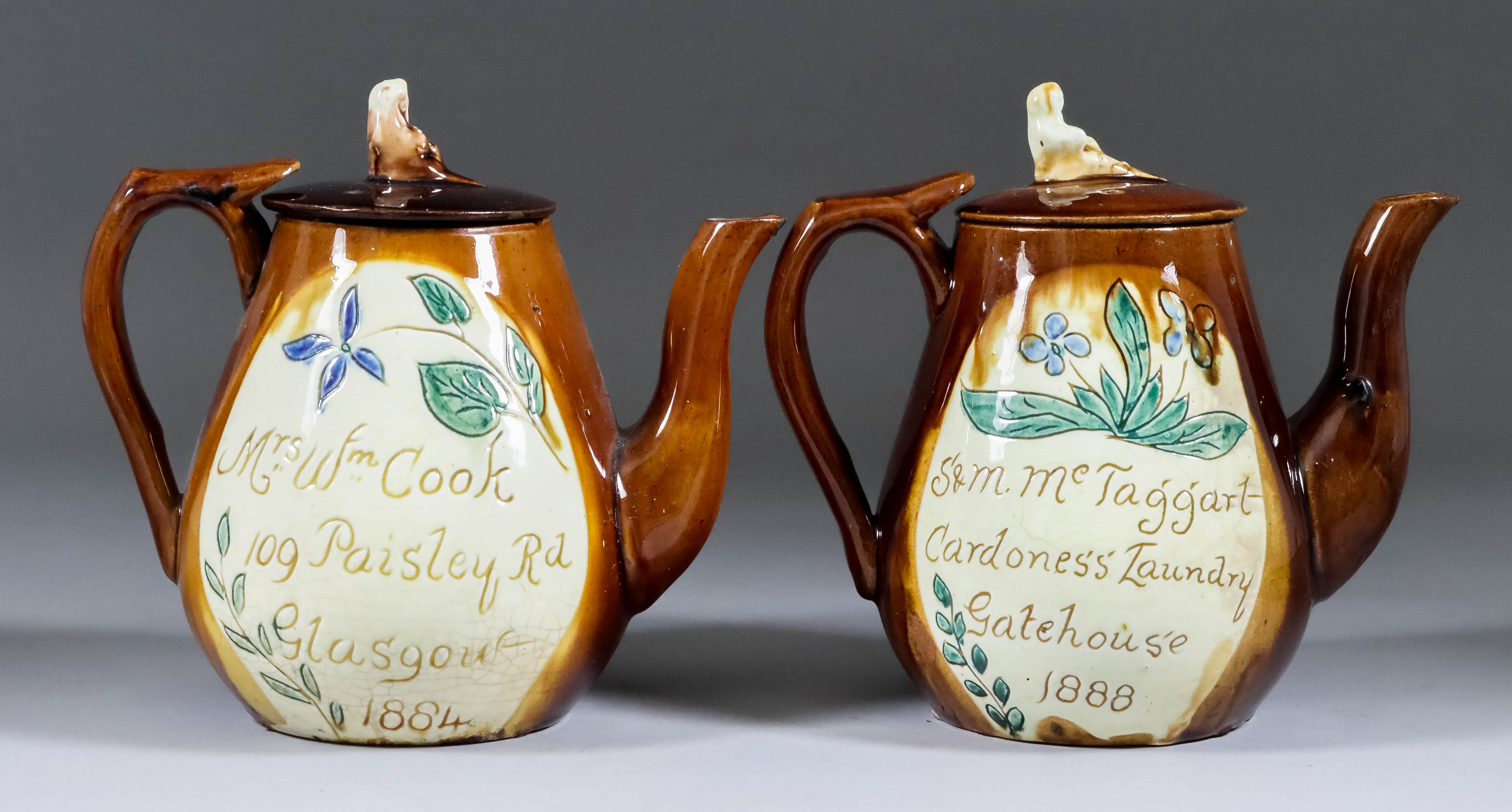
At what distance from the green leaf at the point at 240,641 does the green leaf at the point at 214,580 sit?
0.03 m

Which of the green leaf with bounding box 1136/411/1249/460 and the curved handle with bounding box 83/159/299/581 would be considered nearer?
the green leaf with bounding box 1136/411/1249/460

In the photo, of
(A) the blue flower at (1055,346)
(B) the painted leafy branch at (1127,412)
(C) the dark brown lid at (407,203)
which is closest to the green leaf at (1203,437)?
(B) the painted leafy branch at (1127,412)

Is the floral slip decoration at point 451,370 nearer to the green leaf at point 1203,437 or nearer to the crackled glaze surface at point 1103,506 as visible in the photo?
the crackled glaze surface at point 1103,506

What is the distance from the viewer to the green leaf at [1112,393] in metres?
2.02

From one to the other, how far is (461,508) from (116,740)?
1.54 ft

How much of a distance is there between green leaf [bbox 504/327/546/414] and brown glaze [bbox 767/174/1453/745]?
0.26 m

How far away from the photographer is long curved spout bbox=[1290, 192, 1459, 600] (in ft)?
7.00

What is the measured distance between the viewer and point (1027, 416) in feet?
6.68

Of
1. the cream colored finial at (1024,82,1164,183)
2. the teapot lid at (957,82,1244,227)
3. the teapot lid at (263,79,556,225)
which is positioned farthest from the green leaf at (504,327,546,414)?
the cream colored finial at (1024,82,1164,183)

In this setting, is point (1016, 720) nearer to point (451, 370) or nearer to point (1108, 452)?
point (1108, 452)

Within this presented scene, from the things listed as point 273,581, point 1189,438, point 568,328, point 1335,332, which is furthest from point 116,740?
point 1335,332

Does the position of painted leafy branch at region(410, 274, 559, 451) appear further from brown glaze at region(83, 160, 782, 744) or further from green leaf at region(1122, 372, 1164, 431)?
green leaf at region(1122, 372, 1164, 431)

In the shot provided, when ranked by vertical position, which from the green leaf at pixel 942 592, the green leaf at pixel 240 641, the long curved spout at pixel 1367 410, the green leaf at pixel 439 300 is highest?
the green leaf at pixel 439 300

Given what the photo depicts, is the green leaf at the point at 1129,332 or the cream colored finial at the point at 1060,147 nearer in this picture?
the green leaf at the point at 1129,332
